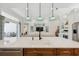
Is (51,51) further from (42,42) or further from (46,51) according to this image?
(42,42)

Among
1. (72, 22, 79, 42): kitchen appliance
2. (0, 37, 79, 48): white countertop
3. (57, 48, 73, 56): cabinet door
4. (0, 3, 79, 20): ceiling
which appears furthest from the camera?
(72, 22, 79, 42): kitchen appliance

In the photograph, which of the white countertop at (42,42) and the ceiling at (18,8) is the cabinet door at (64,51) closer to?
the white countertop at (42,42)

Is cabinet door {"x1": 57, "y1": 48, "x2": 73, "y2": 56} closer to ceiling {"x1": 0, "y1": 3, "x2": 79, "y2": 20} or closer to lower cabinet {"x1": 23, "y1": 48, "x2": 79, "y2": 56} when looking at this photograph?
lower cabinet {"x1": 23, "y1": 48, "x2": 79, "y2": 56}

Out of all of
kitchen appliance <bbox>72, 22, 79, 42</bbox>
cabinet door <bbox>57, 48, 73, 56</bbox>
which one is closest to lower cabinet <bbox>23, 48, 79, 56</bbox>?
cabinet door <bbox>57, 48, 73, 56</bbox>

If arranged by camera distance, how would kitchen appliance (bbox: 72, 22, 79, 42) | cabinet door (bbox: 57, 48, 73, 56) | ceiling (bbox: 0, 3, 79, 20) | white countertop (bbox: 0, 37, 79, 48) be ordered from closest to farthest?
cabinet door (bbox: 57, 48, 73, 56) < white countertop (bbox: 0, 37, 79, 48) < ceiling (bbox: 0, 3, 79, 20) < kitchen appliance (bbox: 72, 22, 79, 42)

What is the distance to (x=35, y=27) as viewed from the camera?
394cm

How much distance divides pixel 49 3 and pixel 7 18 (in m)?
1.31

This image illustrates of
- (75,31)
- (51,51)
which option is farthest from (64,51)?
(75,31)

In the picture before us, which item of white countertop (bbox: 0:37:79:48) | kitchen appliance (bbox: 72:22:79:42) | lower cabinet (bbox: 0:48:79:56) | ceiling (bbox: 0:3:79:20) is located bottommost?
lower cabinet (bbox: 0:48:79:56)

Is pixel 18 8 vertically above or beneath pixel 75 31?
above

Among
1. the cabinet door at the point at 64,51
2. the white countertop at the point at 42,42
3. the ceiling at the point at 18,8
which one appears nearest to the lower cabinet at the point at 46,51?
the cabinet door at the point at 64,51

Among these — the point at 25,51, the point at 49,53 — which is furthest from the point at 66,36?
the point at 25,51

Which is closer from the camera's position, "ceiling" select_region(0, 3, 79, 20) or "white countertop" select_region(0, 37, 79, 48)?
"white countertop" select_region(0, 37, 79, 48)

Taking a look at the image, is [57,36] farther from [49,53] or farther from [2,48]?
[2,48]
